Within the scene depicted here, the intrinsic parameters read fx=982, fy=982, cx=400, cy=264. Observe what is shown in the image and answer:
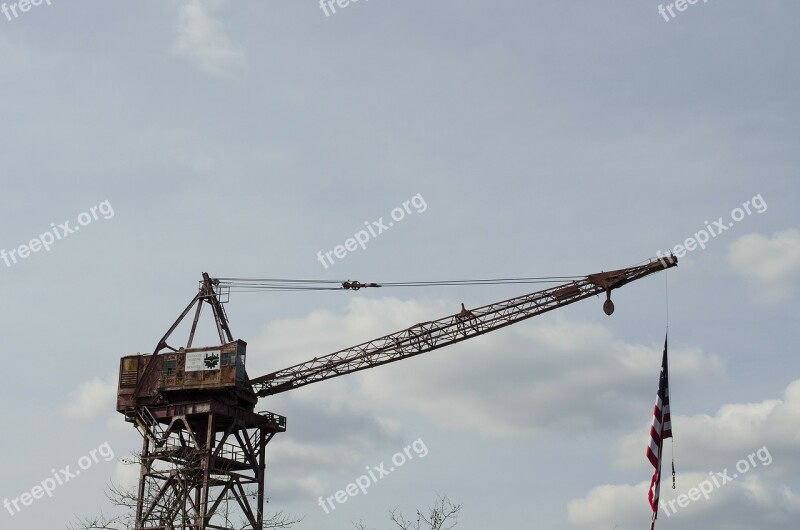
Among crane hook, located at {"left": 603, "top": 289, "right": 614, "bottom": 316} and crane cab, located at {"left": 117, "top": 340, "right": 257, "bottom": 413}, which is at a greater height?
crane cab, located at {"left": 117, "top": 340, "right": 257, "bottom": 413}

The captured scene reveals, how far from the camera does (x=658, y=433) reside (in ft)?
152

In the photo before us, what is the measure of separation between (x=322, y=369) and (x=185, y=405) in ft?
36.5

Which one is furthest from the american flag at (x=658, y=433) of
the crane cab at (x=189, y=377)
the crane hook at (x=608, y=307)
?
the crane cab at (x=189, y=377)

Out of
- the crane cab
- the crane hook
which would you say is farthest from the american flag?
the crane cab

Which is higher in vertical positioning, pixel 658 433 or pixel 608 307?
pixel 608 307

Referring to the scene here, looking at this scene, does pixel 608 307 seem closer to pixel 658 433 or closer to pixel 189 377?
pixel 658 433

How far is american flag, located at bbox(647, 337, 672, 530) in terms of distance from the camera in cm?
4466

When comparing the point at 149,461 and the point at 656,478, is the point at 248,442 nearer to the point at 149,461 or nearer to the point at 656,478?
the point at 149,461

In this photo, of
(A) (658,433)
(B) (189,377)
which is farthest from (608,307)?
(B) (189,377)

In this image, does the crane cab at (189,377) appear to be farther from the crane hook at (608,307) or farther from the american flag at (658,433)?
the american flag at (658,433)

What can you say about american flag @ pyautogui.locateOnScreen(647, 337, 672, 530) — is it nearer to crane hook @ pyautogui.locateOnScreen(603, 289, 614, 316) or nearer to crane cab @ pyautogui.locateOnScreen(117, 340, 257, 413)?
crane hook @ pyautogui.locateOnScreen(603, 289, 614, 316)

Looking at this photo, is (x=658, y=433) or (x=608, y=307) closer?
(x=658, y=433)

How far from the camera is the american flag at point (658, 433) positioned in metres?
44.7

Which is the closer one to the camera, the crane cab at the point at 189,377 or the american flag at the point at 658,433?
the american flag at the point at 658,433
